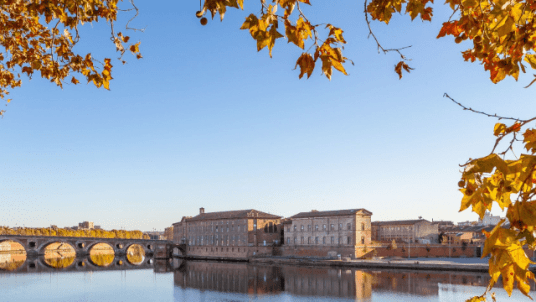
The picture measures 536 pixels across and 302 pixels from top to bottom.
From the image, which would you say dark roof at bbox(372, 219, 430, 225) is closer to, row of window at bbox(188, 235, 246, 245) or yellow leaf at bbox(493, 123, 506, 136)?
row of window at bbox(188, 235, 246, 245)

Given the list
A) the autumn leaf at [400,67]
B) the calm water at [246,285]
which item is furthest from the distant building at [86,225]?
the autumn leaf at [400,67]

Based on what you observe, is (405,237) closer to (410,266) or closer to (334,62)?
(410,266)

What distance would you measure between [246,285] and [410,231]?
30.9m

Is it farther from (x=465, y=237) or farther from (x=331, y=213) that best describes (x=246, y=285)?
(x=465, y=237)

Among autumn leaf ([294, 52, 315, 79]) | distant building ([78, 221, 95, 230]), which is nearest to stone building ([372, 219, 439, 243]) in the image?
autumn leaf ([294, 52, 315, 79])

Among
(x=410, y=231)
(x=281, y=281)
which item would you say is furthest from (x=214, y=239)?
(x=281, y=281)

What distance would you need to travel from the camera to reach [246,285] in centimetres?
3931

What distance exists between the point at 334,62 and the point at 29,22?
6.17 metres

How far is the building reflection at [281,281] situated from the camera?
3494 cm

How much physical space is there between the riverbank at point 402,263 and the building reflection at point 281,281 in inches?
133

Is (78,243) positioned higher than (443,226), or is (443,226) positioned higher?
(443,226)

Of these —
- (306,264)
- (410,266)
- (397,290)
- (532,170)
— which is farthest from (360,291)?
(532,170)

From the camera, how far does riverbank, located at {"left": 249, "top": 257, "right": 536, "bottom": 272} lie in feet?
137

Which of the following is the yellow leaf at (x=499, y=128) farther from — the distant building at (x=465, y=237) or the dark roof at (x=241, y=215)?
the dark roof at (x=241, y=215)
